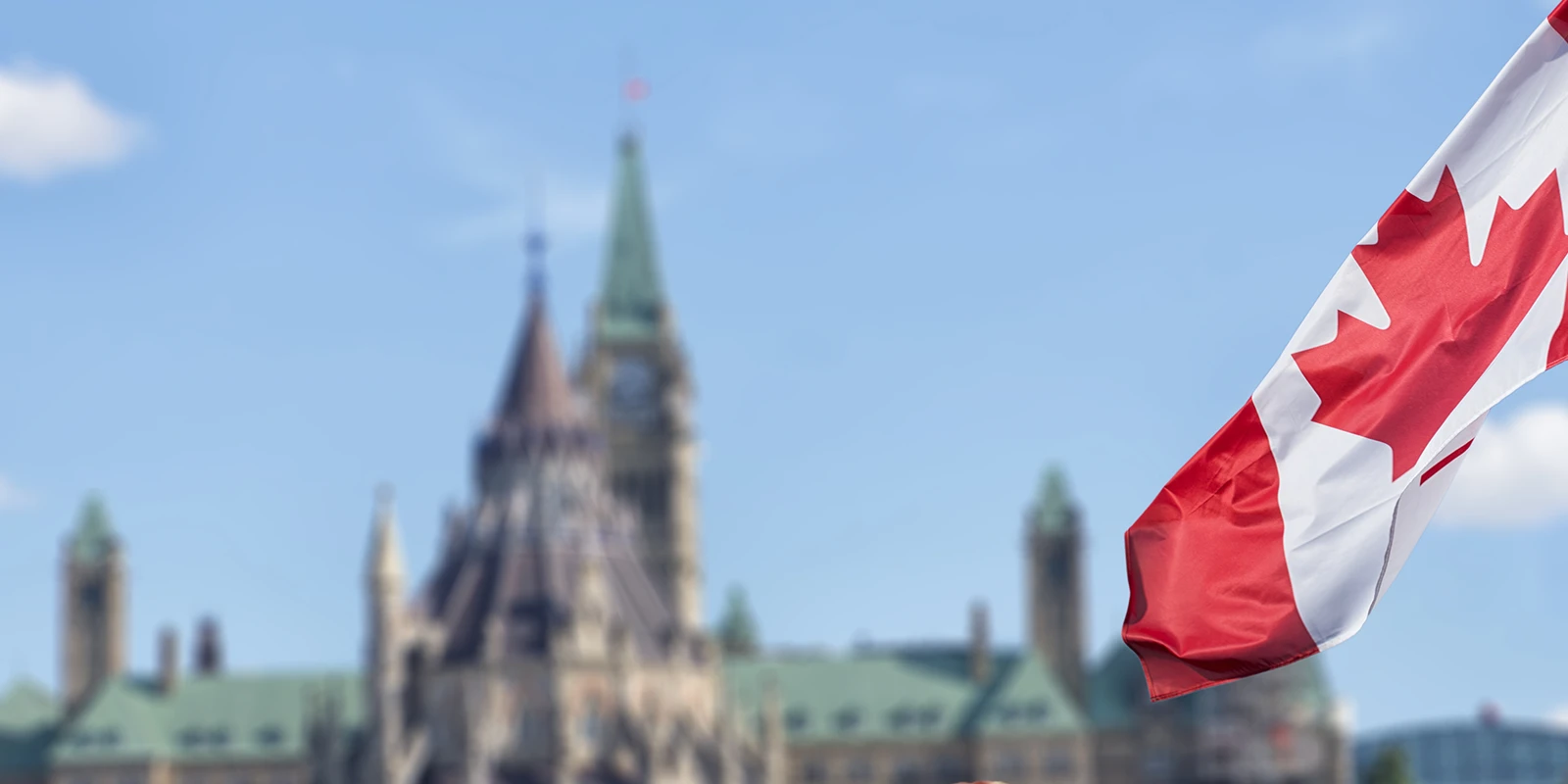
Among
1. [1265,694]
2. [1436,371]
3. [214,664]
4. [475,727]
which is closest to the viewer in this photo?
[1436,371]

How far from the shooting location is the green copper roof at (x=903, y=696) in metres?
157

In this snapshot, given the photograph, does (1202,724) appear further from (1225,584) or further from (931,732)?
(1225,584)

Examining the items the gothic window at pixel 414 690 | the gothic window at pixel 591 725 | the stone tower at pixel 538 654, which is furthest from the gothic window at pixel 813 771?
the gothic window at pixel 414 690

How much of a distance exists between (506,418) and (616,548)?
926cm

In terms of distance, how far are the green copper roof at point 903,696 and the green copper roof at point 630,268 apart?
2417 centimetres

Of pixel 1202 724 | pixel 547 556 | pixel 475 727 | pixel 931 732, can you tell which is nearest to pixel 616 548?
pixel 547 556

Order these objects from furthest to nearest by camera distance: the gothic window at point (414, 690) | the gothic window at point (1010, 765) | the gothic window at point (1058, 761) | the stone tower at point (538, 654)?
the gothic window at point (1010, 765)
the gothic window at point (1058, 761)
the gothic window at point (414, 690)
the stone tower at point (538, 654)

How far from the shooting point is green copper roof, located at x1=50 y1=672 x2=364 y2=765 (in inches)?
6206

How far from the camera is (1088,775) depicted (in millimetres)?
158000

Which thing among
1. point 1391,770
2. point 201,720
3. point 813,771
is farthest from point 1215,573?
point 201,720

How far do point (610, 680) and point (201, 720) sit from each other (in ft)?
134

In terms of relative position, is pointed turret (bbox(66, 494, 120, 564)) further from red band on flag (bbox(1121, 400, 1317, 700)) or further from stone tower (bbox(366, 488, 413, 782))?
red band on flag (bbox(1121, 400, 1317, 700))

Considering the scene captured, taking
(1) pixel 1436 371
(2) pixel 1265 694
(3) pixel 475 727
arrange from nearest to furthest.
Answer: (1) pixel 1436 371 < (3) pixel 475 727 < (2) pixel 1265 694

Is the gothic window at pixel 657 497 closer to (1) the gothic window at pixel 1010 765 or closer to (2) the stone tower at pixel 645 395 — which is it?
(2) the stone tower at pixel 645 395
